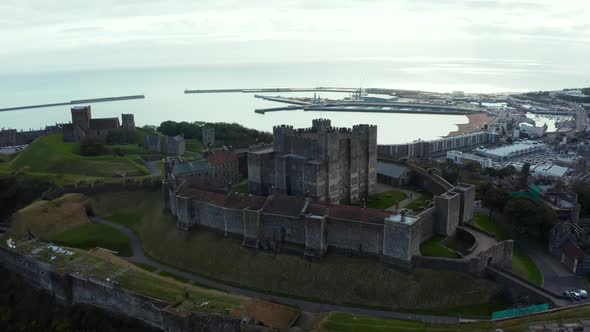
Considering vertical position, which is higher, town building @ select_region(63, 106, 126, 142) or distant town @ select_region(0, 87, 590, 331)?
town building @ select_region(63, 106, 126, 142)

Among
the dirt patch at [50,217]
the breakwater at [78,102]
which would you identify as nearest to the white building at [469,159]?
the dirt patch at [50,217]

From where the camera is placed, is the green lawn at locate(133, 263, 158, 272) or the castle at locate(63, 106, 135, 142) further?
the castle at locate(63, 106, 135, 142)

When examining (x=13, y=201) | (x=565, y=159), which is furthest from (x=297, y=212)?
(x=565, y=159)

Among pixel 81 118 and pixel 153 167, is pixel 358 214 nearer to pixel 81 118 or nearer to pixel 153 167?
pixel 153 167

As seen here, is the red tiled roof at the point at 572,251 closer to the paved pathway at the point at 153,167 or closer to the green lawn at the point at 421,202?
the green lawn at the point at 421,202

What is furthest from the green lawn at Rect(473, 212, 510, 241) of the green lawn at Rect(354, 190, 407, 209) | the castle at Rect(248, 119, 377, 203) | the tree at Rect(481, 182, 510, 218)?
the castle at Rect(248, 119, 377, 203)

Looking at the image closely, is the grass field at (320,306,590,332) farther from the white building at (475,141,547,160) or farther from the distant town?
the white building at (475,141,547,160)
